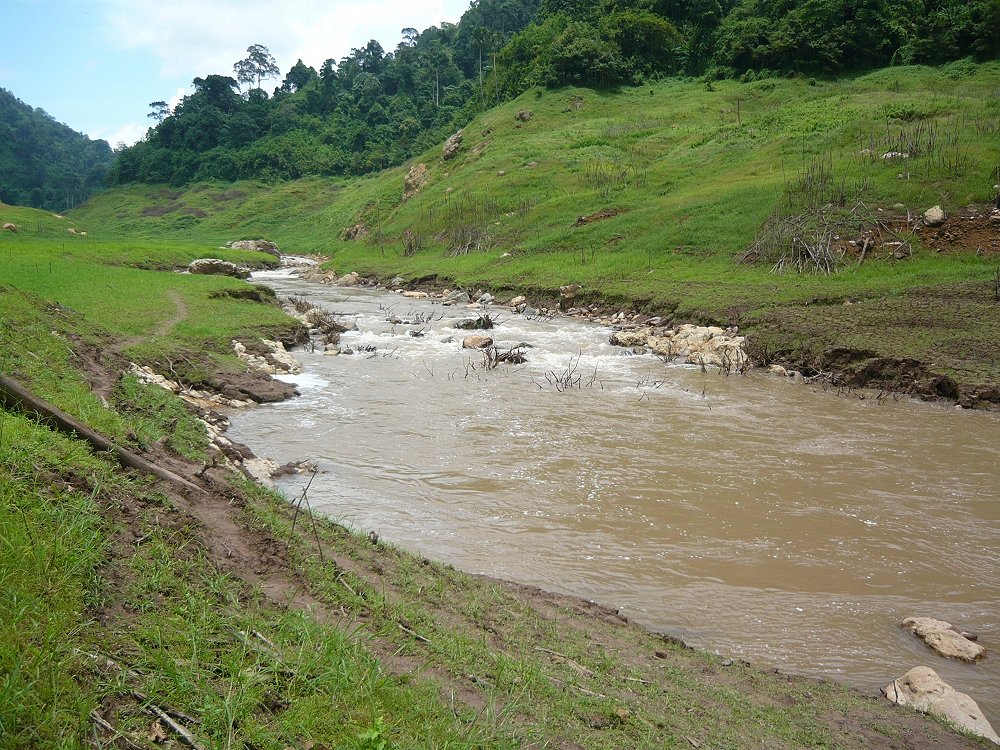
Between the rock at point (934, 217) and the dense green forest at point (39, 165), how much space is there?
125913 mm

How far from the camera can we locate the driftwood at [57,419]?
17.6ft

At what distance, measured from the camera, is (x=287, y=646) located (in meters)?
3.81

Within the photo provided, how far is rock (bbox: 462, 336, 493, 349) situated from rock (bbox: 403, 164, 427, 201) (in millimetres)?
42487

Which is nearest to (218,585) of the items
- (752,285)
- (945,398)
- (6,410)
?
(6,410)

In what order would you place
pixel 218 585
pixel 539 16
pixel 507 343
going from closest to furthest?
pixel 218 585 → pixel 507 343 → pixel 539 16

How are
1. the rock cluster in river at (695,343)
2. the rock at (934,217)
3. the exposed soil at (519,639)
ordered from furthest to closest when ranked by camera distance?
the rock at (934,217) < the rock cluster in river at (695,343) < the exposed soil at (519,639)

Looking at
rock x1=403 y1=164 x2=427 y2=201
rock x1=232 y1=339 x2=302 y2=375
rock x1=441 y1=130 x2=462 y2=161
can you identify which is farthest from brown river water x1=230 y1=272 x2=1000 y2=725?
rock x1=441 y1=130 x2=462 y2=161

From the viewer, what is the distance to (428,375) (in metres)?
16.9

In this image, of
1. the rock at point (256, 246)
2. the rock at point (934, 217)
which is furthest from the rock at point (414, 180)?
the rock at point (934, 217)

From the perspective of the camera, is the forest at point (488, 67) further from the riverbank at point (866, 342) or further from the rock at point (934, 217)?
the riverbank at point (866, 342)

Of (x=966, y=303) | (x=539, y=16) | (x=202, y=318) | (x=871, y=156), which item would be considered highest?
(x=539, y=16)

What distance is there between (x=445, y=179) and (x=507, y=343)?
128ft

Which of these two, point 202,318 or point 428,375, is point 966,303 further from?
point 202,318

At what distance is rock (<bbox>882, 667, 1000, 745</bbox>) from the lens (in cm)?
507
